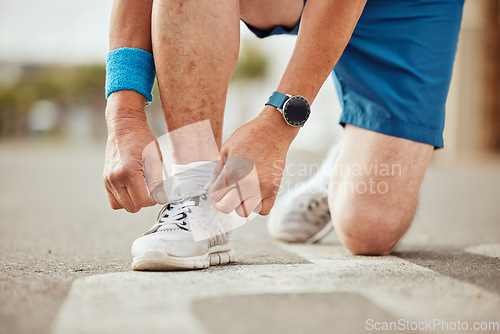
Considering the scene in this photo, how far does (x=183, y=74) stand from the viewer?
1.30 meters

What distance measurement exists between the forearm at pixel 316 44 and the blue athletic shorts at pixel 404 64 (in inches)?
22.2

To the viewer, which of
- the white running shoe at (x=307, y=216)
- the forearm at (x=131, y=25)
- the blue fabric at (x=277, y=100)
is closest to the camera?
the blue fabric at (x=277, y=100)

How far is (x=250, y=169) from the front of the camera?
3.60 ft

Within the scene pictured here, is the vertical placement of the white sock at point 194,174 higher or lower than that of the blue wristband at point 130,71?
lower

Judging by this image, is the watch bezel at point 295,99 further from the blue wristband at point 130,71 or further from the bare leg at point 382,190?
the bare leg at point 382,190

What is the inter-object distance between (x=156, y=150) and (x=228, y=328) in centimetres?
53

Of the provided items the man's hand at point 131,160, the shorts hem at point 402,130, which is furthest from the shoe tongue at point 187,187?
the shorts hem at point 402,130

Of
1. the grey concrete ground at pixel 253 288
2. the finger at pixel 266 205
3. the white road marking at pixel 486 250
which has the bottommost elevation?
the white road marking at pixel 486 250

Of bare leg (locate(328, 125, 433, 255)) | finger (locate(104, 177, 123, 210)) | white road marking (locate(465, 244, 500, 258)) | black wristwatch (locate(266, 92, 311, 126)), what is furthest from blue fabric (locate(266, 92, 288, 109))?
white road marking (locate(465, 244, 500, 258))

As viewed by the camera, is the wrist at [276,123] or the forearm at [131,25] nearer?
the wrist at [276,123]

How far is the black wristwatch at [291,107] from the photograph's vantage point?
3.86 feet

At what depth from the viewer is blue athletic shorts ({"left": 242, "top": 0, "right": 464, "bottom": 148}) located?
5.62 feet

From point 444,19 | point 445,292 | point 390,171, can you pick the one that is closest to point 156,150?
point 445,292

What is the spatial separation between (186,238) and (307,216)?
81 cm
